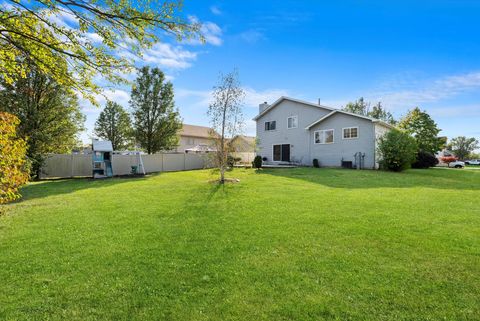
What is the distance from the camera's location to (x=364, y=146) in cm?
1964

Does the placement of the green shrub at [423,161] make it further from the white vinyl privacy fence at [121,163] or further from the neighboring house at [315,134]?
the white vinyl privacy fence at [121,163]

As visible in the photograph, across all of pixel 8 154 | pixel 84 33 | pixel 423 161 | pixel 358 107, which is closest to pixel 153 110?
pixel 8 154

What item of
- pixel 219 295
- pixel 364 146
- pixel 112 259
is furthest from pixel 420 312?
pixel 364 146

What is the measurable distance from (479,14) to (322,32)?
6439 mm

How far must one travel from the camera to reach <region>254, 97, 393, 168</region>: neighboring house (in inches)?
775

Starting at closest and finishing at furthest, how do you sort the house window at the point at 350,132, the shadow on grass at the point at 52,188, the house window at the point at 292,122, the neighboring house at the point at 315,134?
the shadow on grass at the point at 52,188 < the neighboring house at the point at 315,134 < the house window at the point at 350,132 < the house window at the point at 292,122

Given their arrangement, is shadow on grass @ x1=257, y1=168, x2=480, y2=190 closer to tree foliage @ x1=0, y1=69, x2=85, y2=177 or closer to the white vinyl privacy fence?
the white vinyl privacy fence

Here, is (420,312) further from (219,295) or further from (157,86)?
(157,86)

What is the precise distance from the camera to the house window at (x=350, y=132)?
66.2ft

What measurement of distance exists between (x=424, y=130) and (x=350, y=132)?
62.2ft

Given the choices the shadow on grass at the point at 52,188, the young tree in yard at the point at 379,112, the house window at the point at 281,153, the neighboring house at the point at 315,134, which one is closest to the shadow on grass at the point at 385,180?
the neighboring house at the point at 315,134

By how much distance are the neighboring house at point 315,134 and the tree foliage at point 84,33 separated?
1386cm

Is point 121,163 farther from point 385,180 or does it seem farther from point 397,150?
point 397,150

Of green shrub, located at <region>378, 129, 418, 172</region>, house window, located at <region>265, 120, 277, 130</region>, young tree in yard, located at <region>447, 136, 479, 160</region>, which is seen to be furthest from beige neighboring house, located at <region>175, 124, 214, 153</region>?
young tree in yard, located at <region>447, 136, 479, 160</region>
